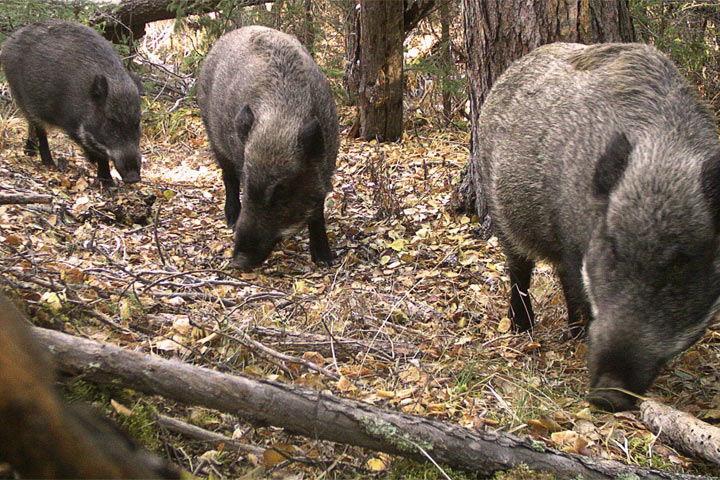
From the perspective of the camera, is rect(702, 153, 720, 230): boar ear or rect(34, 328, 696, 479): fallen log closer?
rect(34, 328, 696, 479): fallen log

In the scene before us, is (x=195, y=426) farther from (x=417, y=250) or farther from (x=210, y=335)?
(x=417, y=250)

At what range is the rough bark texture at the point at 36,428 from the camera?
77 centimetres

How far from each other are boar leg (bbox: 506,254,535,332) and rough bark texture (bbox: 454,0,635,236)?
5.37 ft

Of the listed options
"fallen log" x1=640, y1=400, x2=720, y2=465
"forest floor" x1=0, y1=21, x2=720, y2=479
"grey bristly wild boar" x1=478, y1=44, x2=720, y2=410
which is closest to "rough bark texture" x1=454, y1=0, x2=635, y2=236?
"grey bristly wild boar" x1=478, y1=44, x2=720, y2=410

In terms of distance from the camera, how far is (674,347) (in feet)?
9.11

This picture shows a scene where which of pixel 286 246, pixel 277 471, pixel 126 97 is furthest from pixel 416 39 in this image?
pixel 277 471

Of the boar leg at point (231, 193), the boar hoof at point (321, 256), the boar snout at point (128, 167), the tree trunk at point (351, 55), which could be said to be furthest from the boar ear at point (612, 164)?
the tree trunk at point (351, 55)

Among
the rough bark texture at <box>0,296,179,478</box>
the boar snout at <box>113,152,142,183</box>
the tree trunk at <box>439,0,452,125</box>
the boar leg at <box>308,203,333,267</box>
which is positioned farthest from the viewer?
the tree trunk at <box>439,0,452,125</box>

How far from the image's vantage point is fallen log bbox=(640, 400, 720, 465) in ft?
8.22

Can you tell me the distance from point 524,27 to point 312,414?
368 cm

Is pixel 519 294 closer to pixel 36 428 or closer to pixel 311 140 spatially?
pixel 311 140

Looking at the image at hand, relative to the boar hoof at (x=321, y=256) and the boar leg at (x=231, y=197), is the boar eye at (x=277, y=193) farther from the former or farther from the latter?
the boar leg at (x=231, y=197)

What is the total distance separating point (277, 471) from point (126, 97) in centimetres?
616

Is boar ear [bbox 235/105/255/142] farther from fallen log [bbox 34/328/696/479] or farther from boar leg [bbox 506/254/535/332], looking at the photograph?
fallen log [bbox 34/328/696/479]
